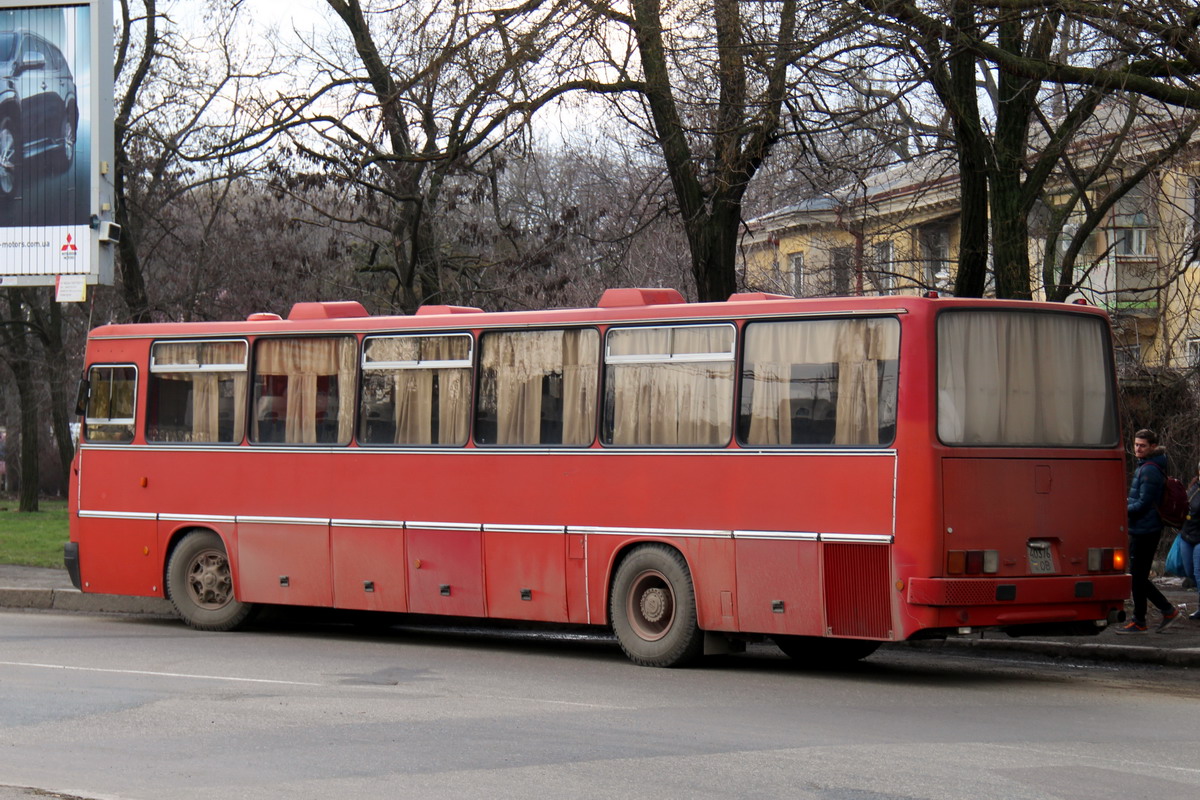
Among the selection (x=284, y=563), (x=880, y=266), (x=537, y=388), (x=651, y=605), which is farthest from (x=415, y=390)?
(x=880, y=266)

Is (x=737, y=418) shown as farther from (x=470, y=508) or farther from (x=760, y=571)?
(x=470, y=508)

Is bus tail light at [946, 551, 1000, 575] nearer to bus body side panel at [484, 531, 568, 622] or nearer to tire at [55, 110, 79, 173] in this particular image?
bus body side panel at [484, 531, 568, 622]

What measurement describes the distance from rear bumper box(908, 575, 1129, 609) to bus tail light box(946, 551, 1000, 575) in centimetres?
6

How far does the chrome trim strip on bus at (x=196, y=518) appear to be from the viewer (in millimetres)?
15805

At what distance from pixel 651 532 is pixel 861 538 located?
194 centimetres

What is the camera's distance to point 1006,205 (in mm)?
17500

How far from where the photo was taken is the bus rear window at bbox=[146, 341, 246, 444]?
15.8m

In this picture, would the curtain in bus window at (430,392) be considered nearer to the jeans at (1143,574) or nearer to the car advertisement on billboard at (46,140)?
Answer: the jeans at (1143,574)

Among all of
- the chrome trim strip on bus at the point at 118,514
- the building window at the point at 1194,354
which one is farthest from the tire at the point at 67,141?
the building window at the point at 1194,354

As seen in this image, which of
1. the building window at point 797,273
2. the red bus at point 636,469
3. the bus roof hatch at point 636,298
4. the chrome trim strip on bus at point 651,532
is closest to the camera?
the red bus at point 636,469

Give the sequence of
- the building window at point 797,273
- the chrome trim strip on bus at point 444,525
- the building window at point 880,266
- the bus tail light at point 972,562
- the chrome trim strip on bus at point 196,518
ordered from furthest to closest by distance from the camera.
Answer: the building window at point 797,273 < the building window at point 880,266 < the chrome trim strip on bus at point 196,518 < the chrome trim strip on bus at point 444,525 < the bus tail light at point 972,562

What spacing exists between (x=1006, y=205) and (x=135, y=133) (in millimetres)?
16430

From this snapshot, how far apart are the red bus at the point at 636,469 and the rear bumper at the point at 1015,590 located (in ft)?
0.06

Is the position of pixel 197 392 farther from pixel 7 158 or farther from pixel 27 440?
pixel 27 440
